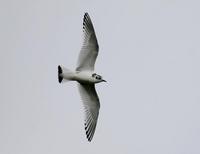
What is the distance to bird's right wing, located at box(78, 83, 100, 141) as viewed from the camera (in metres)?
13.2

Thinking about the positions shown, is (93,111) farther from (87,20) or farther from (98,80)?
(87,20)

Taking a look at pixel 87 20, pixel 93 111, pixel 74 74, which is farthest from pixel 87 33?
pixel 93 111

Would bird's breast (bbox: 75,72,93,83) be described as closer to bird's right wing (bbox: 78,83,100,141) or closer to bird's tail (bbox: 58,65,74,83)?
bird's tail (bbox: 58,65,74,83)

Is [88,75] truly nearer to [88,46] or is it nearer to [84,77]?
[84,77]

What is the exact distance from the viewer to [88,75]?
1283cm

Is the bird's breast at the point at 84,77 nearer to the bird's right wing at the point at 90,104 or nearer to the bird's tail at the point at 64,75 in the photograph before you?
the bird's tail at the point at 64,75

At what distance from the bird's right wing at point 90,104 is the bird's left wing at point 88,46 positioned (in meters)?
0.60

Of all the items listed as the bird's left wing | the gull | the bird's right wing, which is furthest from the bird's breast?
the bird's right wing

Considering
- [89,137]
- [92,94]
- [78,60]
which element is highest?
[78,60]

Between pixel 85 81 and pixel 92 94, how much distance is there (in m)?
0.76

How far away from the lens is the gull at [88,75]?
41.5 ft

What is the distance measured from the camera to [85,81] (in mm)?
12805

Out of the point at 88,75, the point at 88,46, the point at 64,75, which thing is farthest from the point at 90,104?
the point at 88,46

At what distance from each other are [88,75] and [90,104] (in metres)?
1.04
